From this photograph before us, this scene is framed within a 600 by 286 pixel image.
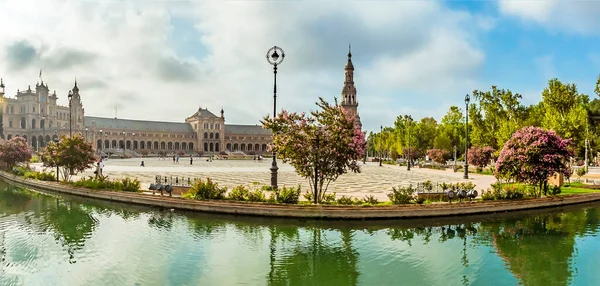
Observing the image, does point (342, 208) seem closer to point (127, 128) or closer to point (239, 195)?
point (239, 195)

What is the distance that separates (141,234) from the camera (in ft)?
55.7

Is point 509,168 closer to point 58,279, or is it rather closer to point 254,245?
point 254,245

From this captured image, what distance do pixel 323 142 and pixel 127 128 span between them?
Answer: 13755cm

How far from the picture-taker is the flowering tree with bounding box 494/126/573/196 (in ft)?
76.1

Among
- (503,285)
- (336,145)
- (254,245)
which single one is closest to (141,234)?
(254,245)

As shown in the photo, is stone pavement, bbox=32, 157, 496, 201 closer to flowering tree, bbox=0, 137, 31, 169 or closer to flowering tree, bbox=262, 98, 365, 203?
flowering tree, bbox=262, 98, 365, 203

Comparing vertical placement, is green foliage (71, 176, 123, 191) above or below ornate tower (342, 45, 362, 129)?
below

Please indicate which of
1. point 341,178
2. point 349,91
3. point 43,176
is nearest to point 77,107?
point 349,91

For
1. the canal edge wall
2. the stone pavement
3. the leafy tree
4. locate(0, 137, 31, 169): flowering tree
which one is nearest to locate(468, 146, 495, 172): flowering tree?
the stone pavement

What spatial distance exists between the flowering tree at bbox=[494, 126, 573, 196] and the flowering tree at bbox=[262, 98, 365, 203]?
9.20 metres

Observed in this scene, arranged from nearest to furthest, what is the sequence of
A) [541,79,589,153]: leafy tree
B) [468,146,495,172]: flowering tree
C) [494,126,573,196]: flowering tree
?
[494,126,573,196]: flowering tree
[541,79,589,153]: leafy tree
[468,146,495,172]: flowering tree

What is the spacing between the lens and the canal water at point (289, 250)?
12039 mm

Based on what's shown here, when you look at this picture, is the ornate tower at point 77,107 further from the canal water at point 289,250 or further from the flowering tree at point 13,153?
the canal water at point 289,250

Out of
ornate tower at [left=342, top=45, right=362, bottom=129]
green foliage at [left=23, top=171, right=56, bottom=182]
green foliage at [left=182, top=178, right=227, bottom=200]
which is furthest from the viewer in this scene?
ornate tower at [left=342, top=45, right=362, bottom=129]
